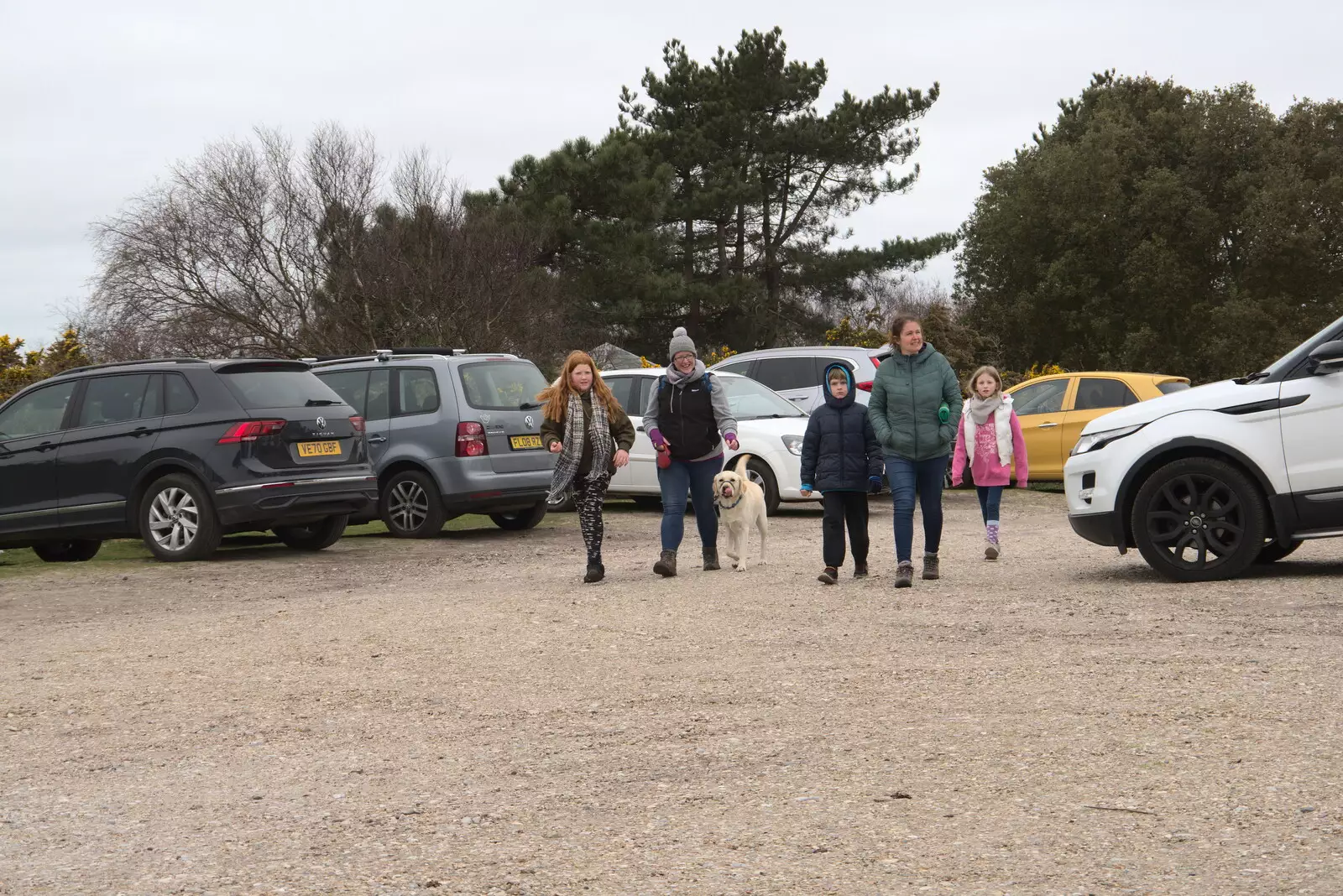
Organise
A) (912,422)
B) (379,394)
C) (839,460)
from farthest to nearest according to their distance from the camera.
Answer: (379,394), (839,460), (912,422)

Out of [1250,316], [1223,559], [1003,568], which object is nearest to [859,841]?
[1223,559]

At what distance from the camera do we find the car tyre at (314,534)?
1466 cm

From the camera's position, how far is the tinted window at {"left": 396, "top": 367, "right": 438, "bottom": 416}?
50.0ft

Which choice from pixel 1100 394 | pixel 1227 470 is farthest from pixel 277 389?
pixel 1100 394

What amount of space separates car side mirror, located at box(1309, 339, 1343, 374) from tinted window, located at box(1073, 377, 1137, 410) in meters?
10.2

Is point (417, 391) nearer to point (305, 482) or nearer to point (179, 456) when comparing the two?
point (305, 482)

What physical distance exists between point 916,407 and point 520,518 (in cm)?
720

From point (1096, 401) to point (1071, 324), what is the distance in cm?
2405

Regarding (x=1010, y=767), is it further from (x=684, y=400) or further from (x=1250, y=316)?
(x=1250, y=316)

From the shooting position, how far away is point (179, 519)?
43.7 feet

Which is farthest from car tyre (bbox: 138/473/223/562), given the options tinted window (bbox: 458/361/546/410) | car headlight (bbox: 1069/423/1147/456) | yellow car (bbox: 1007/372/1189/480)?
yellow car (bbox: 1007/372/1189/480)

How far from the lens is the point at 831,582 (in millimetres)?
10688

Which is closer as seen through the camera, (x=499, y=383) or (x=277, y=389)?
(x=277, y=389)

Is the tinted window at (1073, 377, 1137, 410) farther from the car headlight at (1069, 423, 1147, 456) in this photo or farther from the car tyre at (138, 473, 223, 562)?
the car tyre at (138, 473, 223, 562)
